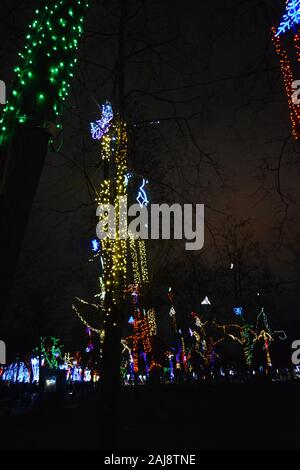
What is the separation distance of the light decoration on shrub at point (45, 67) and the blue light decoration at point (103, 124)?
5.62 meters

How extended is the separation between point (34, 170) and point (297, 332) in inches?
2748

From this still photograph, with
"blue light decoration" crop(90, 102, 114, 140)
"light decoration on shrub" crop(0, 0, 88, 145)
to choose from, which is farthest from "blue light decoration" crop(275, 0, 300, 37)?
"blue light decoration" crop(90, 102, 114, 140)

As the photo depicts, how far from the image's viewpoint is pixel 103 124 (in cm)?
1098

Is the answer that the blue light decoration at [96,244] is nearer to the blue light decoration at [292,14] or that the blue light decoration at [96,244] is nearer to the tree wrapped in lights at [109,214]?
the tree wrapped in lights at [109,214]

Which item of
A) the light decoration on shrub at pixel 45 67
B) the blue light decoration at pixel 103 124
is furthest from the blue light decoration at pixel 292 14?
the blue light decoration at pixel 103 124

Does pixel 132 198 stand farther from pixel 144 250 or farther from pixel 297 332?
pixel 297 332

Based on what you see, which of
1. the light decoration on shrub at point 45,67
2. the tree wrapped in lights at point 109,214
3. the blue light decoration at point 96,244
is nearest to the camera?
the light decoration on shrub at point 45,67

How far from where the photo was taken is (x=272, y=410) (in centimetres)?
1802

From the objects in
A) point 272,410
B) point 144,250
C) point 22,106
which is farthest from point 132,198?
point 272,410

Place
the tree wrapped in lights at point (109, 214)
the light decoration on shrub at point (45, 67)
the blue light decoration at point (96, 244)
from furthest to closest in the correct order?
1. the blue light decoration at point (96, 244)
2. the tree wrapped in lights at point (109, 214)
3. the light decoration on shrub at point (45, 67)

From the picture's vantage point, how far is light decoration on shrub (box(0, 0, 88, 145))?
14.5 ft

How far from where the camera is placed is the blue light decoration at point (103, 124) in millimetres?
10680

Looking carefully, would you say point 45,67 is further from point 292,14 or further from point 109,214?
point 109,214

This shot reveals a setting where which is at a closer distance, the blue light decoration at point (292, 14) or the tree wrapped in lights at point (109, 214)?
the blue light decoration at point (292, 14)
